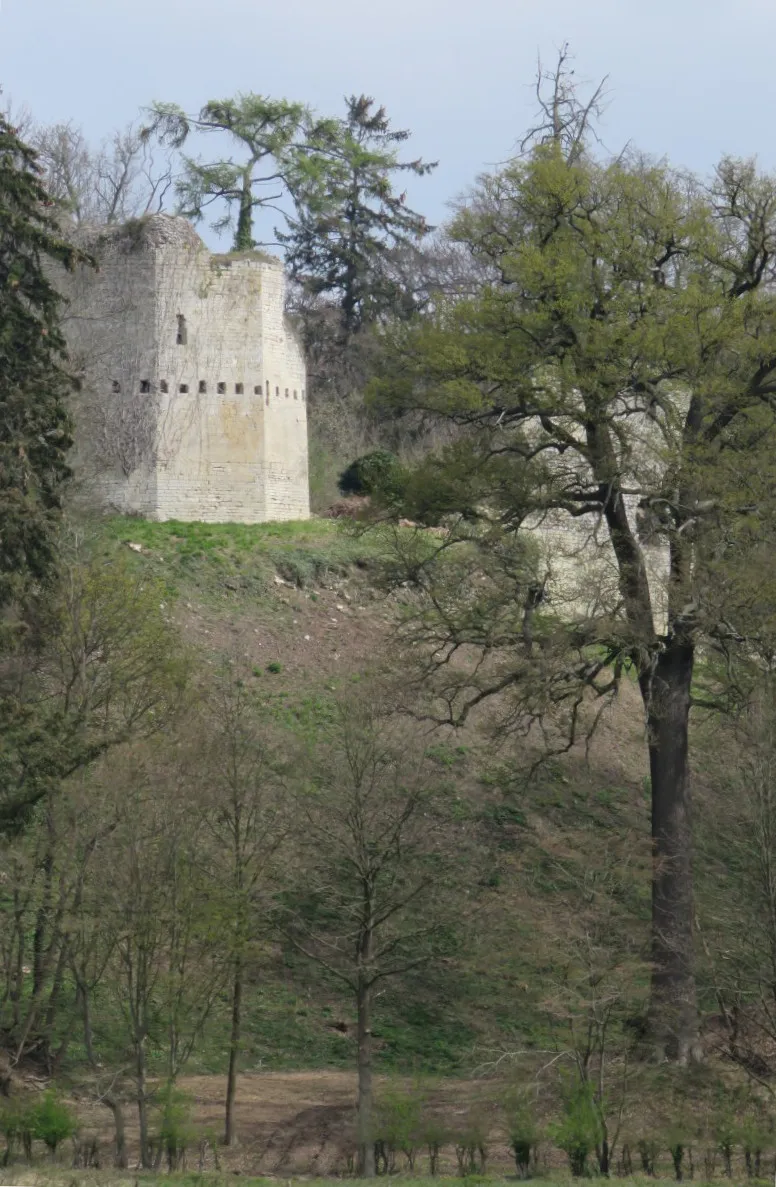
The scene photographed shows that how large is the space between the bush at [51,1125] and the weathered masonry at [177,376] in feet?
56.8

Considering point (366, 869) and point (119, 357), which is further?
point (119, 357)

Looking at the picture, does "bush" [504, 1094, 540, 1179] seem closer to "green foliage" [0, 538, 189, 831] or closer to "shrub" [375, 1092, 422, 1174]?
"shrub" [375, 1092, 422, 1174]

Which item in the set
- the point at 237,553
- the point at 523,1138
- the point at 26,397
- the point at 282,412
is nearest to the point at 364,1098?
the point at 523,1138

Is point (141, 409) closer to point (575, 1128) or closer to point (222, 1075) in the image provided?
point (222, 1075)

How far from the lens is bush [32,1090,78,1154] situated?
15.5 m

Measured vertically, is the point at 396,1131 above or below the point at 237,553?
below

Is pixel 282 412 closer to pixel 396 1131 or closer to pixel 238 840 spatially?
pixel 238 840

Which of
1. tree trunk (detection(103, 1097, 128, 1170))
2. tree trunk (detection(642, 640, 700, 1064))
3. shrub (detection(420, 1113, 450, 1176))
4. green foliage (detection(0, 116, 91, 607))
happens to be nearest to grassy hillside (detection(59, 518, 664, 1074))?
tree trunk (detection(642, 640, 700, 1064))

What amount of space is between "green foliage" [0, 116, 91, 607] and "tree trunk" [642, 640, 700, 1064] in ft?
22.6

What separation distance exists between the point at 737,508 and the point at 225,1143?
8.25 metres

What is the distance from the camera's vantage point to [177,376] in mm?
32344

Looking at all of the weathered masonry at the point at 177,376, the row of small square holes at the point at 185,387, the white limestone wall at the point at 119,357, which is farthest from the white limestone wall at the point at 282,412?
the white limestone wall at the point at 119,357

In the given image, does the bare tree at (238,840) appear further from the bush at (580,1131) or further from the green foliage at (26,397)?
the bush at (580,1131)

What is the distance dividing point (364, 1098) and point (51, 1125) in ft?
9.73
